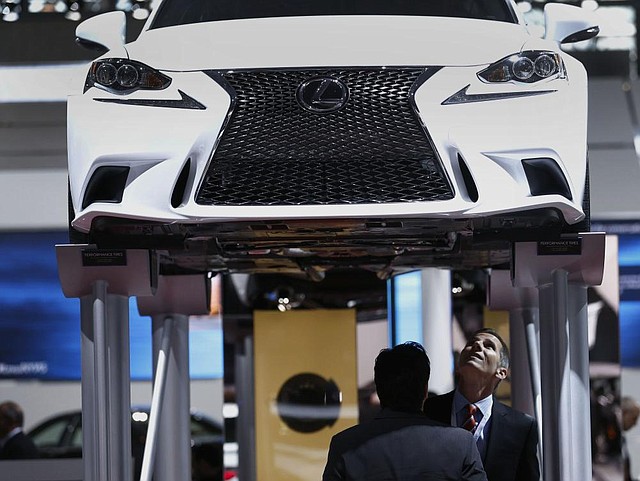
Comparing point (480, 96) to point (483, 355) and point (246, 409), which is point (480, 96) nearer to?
point (483, 355)

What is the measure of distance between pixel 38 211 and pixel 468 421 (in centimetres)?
868

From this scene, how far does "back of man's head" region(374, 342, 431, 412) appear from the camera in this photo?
3744mm

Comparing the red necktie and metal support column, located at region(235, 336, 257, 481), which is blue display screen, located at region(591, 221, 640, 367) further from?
the red necktie

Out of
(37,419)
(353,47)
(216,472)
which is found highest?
(353,47)

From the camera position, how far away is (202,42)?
405 cm

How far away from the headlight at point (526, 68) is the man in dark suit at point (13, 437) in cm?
656

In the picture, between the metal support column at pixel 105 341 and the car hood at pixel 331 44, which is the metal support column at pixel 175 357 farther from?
the car hood at pixel 331 44

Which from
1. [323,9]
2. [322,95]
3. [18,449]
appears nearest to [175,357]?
[323,9]

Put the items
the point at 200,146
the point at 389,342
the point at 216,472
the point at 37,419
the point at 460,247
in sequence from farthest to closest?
the point at 37,419, the point at 216,472, the point at 389,342, the point at 460,247, the point at 200,146

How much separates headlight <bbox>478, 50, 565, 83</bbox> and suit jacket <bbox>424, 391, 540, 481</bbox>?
1215mm

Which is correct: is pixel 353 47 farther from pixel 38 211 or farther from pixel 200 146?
pixel 38 211

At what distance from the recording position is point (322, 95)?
393 cm

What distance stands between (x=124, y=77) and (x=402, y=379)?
1.35 metres

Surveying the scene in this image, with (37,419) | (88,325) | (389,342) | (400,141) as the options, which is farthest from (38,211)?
(400,141)
